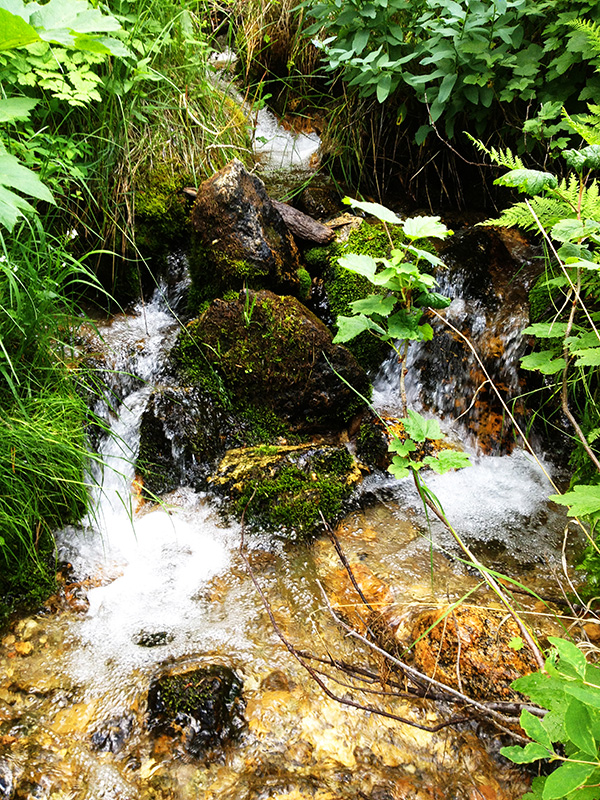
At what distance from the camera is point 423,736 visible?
1831 millimetres

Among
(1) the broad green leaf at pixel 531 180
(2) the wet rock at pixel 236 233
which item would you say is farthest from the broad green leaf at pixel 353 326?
(2) the wet rock at pixel 236 233

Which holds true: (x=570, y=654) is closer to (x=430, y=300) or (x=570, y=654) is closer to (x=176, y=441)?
(x=430, y=300)

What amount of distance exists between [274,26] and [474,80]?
2.98 metres

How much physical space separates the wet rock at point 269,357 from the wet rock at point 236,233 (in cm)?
20

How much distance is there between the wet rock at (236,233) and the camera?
10.5 feet

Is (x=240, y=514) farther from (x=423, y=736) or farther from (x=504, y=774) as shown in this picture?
Result: (x=504, y=774)

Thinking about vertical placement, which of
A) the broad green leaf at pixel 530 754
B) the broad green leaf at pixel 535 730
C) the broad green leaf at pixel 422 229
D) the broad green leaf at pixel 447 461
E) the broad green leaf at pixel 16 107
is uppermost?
the broad green leaf at pixel 16 107

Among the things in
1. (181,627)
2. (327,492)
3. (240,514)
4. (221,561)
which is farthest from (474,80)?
(181,627)

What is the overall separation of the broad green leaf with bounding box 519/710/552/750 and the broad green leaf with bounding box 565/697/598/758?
5.2 inches

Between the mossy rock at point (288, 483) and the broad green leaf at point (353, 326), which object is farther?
the mossy rock at point (288, 483)

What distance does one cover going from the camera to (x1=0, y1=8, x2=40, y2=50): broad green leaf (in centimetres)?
97

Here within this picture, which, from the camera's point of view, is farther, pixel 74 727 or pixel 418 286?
pixel 74 727

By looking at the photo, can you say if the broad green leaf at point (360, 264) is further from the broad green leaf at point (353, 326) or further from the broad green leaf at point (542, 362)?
the broad green leaf at point (542, 362)

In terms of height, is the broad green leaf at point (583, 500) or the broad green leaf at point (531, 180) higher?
the broad green leaf at point (531, 180)
